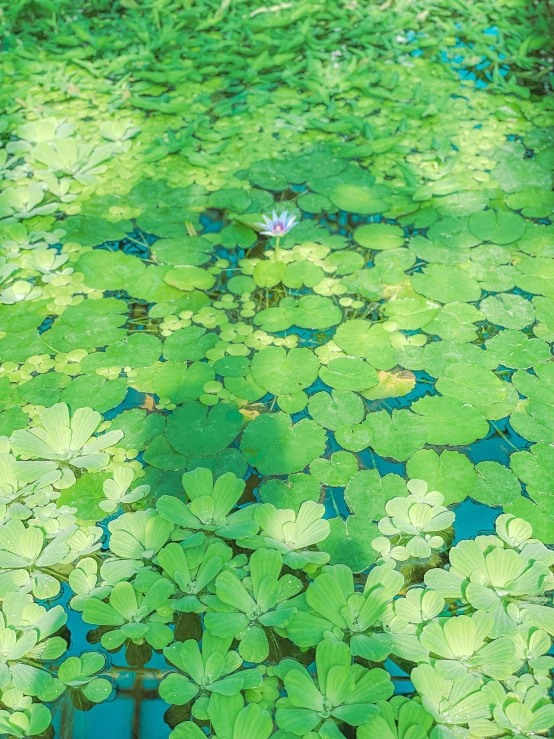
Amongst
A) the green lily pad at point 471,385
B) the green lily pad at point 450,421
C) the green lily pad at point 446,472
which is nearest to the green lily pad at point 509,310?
the green lily pad at point 471,385

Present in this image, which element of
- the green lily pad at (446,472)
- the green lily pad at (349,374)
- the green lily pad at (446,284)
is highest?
the green lily pad at (446,284)

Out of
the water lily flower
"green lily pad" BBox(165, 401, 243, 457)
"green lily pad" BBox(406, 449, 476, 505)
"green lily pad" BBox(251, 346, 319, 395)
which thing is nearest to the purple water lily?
the water lily flower

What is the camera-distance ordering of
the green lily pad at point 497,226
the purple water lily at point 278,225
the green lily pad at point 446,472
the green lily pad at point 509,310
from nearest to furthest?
1. the green lily pad at point 446,472
2. the green lily pad at point 509,310
3. the purple water lily at point 278,225
4. the green lily pad at point 497,226

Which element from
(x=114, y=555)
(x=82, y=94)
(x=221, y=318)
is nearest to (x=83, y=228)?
(x=221, y=318)

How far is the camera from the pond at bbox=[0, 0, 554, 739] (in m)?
1.34

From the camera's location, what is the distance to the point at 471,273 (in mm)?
2121

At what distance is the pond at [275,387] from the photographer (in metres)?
1.34

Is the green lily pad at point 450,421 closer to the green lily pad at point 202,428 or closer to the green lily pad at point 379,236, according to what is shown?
the green lily pad at point 202,428

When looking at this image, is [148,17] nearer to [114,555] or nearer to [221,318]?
[221,318]

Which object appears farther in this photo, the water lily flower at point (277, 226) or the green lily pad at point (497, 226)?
the green lily pad at point (497, 226)

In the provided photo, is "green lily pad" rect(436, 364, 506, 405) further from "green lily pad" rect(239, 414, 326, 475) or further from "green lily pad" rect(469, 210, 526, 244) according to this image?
"green lily pad" rect(469, 210, 526, 244)

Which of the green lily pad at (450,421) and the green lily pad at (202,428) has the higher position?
the green lily pad at (202,428)

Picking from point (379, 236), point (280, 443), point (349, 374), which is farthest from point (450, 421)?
point (379, 236)

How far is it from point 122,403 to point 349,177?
3.98 ft
